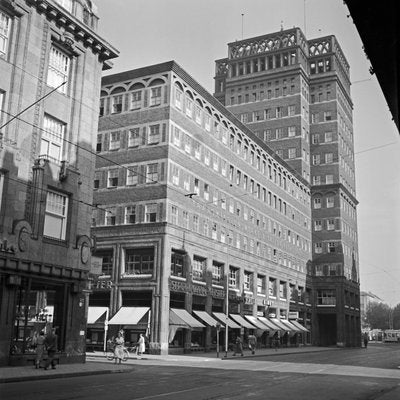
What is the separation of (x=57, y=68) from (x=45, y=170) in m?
6.13

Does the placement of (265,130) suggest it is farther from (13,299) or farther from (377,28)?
(377,28)

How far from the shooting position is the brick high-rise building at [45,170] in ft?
83.7

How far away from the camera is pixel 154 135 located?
4803 centimetres

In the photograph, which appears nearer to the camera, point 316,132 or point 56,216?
point 56,216

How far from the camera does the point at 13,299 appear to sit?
81.6ft

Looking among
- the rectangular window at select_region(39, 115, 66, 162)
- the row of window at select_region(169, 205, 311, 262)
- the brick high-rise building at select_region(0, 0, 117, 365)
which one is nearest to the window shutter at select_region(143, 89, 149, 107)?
the row of window at select_region(169, 205, 311, 262)

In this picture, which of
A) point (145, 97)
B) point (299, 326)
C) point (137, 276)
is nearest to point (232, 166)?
point (145, 97)

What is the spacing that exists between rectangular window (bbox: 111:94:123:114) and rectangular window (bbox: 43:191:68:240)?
2298 centimetres

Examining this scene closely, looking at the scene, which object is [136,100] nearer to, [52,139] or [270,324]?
[52,139]

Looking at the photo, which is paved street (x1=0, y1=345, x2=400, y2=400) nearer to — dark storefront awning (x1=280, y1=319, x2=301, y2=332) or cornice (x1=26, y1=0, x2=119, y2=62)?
cornice (x1=26, y1=0, x2=119, y2=62)

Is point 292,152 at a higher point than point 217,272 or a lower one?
higher

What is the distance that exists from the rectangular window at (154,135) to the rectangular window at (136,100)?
9.34 feet

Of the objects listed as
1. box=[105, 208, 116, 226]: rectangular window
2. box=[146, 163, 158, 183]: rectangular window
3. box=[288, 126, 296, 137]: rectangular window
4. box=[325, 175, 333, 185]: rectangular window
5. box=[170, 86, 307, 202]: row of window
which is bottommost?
box=[105, 208, 116, 226]: rectangular window

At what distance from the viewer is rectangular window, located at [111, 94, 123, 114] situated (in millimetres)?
50906
